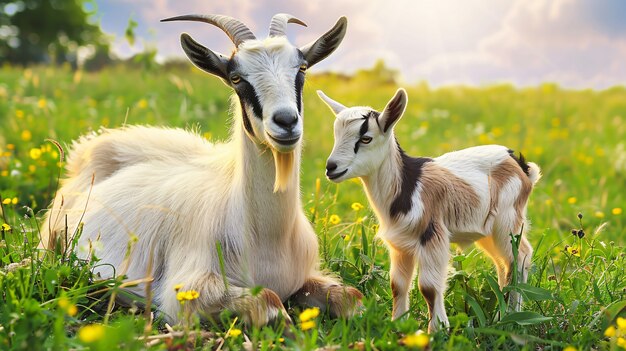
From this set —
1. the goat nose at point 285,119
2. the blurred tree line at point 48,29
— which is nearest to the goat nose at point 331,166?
the goat nose at point 285,119

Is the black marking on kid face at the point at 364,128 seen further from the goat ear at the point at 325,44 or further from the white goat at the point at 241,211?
the goat ear at the point at 325,44

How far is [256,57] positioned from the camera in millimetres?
3482

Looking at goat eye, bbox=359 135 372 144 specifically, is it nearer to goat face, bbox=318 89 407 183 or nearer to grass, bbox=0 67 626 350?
goat face, bbox=318 89 407 183

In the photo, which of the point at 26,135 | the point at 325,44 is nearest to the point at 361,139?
the point at 325,44

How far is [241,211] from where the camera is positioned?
3729 millimetres

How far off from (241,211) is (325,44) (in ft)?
3.41

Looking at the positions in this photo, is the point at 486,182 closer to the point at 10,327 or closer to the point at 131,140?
the point at 10,327

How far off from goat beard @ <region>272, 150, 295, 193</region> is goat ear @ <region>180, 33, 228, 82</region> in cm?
53

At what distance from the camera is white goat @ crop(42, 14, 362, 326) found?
3.42 metres

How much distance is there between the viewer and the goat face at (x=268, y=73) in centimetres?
325

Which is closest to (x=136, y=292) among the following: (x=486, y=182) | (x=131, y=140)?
(x=131, y=140)

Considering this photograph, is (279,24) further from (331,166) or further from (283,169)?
(331,166)

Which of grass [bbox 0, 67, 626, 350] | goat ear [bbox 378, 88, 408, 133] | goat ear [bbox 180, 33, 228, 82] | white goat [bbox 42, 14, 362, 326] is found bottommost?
grass [bbox 0, 67, 626, 350]

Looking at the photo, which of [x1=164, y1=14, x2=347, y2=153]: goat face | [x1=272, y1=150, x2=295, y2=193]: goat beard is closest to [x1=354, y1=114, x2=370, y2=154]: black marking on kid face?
[x1=164, y1=14, x2=347, y2=153]: goat face
